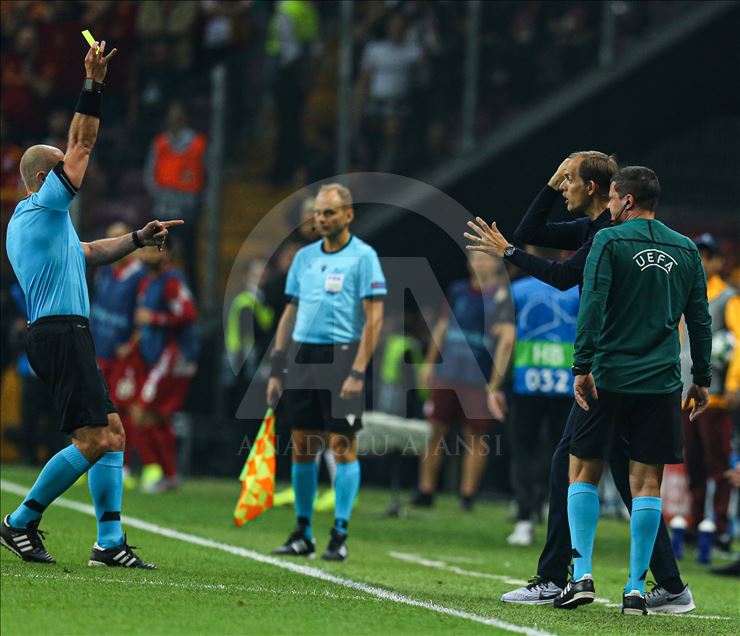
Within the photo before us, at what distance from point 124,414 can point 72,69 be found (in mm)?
5007

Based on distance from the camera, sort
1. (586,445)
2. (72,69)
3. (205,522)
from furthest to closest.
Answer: (72,69) < (205,522) < (586,445)

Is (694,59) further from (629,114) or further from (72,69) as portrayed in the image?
(72,69)

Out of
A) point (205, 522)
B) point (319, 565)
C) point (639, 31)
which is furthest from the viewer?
point (639, 31)

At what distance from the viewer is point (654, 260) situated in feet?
24.7

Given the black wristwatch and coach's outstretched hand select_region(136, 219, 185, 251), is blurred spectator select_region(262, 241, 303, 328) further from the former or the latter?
the black wristwatch

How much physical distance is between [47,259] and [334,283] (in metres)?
2.51

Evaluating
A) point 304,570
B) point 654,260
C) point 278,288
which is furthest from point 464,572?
point 278,288

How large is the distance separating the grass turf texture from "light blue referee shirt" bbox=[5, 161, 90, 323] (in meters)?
1.40

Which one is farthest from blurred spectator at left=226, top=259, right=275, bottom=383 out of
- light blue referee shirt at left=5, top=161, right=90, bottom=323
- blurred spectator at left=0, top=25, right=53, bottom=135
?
light blue referee shirt at left=5, top=161, right=90, bottom=323

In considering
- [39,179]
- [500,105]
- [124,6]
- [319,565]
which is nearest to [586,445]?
[319,565]

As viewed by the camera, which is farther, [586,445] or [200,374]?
[200,374]

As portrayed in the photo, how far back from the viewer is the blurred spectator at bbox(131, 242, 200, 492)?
14.9 m

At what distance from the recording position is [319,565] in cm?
937

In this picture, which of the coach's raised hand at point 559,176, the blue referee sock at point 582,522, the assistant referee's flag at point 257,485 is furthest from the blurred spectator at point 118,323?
the blue referee sock at point 582,522
